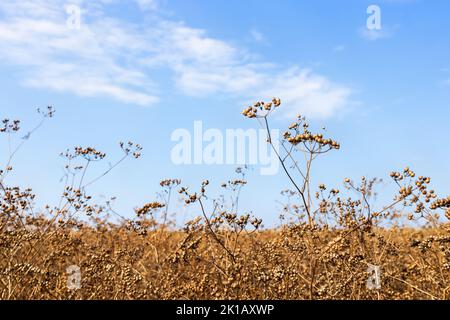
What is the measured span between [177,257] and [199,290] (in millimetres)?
601

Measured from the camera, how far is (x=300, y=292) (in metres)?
7.33

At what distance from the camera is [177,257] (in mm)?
6004

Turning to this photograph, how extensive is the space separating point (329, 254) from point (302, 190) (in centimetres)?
148
